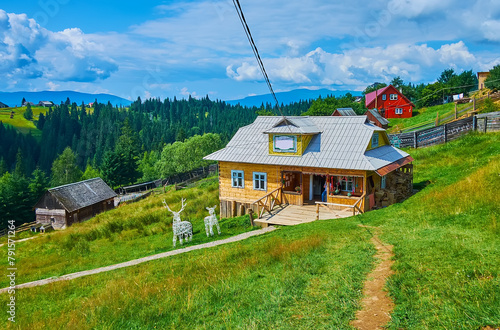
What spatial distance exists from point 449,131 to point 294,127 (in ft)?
62.1

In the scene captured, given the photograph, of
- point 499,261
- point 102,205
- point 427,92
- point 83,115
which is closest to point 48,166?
point 83,115

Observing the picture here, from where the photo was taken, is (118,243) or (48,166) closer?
(118,243)

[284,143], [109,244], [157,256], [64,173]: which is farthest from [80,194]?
[64,173]

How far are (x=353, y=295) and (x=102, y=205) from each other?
45924 millimetres

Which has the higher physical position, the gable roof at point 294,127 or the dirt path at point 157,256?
the gable roof at point 294,127

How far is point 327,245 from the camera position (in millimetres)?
12617

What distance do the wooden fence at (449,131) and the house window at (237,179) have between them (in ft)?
68.7

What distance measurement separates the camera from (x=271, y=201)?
2320cm

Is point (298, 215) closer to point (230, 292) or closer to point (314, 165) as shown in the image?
point (314, 165)

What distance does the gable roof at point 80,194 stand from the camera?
4225 cm

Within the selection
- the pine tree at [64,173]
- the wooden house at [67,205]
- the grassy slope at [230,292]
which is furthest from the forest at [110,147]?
Answer: the wooden house at [67,205]

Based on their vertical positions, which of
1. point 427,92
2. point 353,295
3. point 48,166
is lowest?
point 48,166

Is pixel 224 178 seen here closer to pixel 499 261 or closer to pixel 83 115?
pixel 499 261

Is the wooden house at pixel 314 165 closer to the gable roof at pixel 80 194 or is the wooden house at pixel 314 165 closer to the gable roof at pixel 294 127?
the gable roof at pixel 294 127
